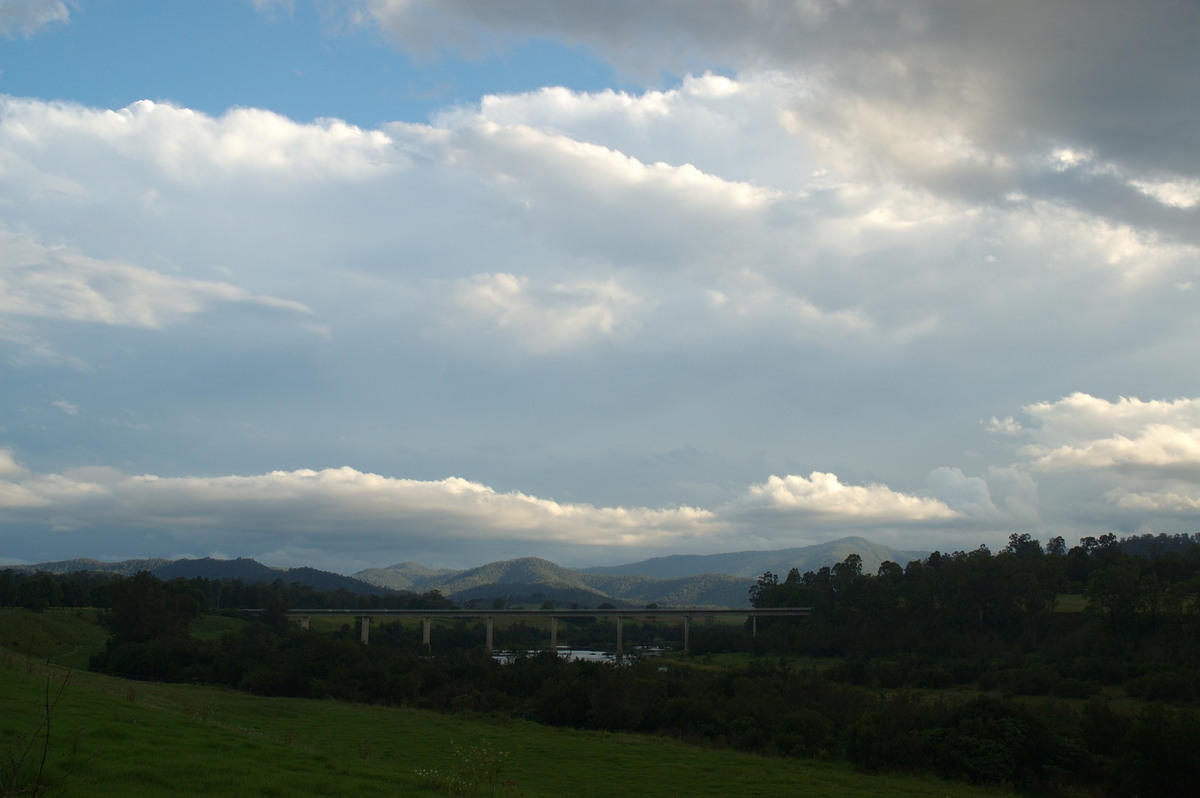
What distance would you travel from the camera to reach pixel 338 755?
102 feet

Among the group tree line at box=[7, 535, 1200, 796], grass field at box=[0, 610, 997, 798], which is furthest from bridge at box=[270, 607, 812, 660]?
grass field at box=[0, 610, 997, 798]

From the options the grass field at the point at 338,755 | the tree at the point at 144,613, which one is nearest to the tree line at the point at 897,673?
the tree at the point at 144,613

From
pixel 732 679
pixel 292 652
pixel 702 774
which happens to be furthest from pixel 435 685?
pixel 702 774

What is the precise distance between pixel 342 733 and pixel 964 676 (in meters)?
69.2

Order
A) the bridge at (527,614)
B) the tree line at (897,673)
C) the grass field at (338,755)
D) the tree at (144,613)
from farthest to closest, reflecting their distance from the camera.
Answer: the bridge at (527,614)
the tree at (144,613)
the tree line at (897,673)
the grass field at (338,755)

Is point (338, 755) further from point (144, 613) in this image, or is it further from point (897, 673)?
point (144, 613)

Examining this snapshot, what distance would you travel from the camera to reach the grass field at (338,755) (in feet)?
68.5

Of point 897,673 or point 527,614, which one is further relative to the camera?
point 527,614

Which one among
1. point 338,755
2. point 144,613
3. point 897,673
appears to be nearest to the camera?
point 338,755

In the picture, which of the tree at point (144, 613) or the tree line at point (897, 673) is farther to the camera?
the tree at point (144, 613)

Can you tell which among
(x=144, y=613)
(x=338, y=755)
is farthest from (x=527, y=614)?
(x=338, y=755)

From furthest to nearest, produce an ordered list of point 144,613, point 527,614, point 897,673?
point 527,614
point 144,613
point 897,673

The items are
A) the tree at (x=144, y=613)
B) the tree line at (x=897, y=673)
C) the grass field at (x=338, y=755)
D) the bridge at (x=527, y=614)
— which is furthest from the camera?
the bridge at (x=527, y=614)

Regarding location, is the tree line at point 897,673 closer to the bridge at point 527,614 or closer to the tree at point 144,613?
the tree at point 144,613
